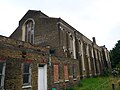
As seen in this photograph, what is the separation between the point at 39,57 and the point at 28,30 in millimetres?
14047

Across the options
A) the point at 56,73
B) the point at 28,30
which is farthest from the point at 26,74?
the point at 28,30

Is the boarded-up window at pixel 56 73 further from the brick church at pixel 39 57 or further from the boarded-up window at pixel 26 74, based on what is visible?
the boarded-up window at pixel 26 74

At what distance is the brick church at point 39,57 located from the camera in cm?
1063

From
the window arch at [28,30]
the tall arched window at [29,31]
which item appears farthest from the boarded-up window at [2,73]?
the window arch at [28,30]

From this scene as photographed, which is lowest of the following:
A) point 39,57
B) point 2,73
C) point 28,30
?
point 2,73

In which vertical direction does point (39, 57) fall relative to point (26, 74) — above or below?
above

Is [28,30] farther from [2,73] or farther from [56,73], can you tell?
[2,73]

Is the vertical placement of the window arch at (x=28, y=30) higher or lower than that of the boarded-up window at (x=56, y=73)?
higher

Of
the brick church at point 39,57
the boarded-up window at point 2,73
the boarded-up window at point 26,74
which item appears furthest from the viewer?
the boarded-up window at point 26,74

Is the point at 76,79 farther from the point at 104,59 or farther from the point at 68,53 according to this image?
the point at 104,59

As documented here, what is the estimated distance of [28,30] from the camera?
26.4 meters

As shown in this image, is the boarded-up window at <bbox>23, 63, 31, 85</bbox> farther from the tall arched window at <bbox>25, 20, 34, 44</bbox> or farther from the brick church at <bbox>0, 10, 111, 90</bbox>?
the tall arched window at <bbox>25, 20, 34, 44</bbox>

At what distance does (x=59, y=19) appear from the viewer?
2306cm

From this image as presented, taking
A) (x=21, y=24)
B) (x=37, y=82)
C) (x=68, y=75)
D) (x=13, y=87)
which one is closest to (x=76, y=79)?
(x=68, y=75)
